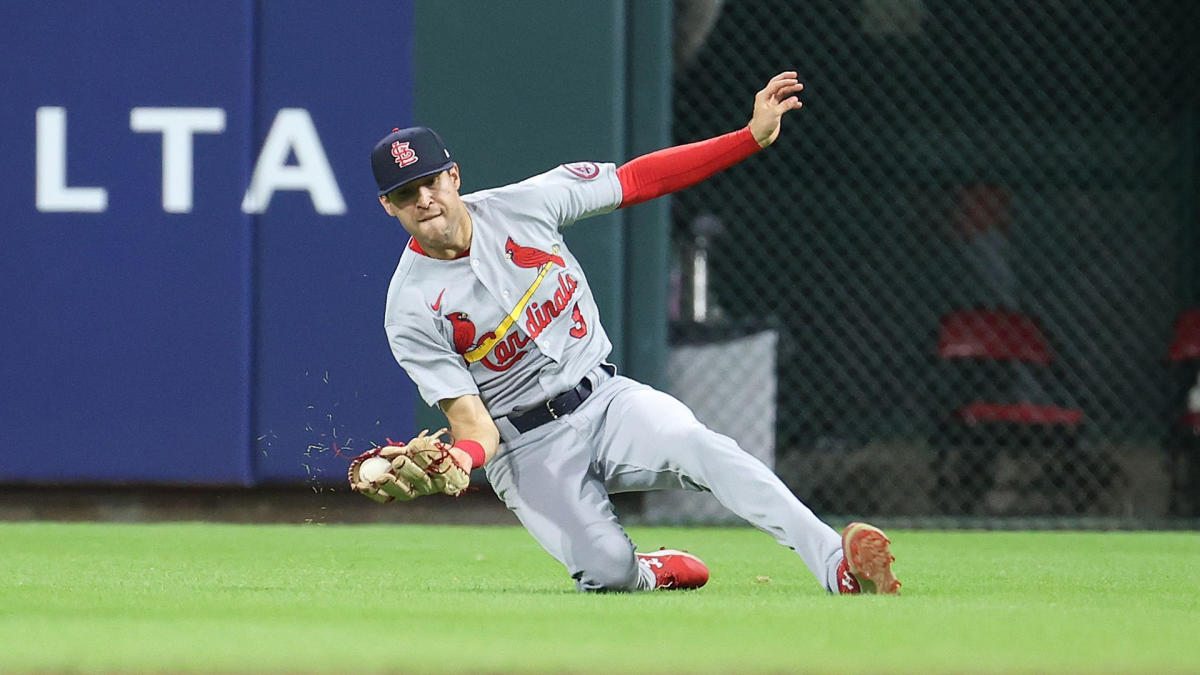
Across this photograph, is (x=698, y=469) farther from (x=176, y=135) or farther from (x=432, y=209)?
(x=176, y=135)

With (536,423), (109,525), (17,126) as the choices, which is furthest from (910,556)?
(17,126)

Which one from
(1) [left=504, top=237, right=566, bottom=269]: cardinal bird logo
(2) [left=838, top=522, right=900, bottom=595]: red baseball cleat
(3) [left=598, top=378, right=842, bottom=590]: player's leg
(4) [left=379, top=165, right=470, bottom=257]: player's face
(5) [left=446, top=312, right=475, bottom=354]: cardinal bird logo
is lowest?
(2) [left=838, top=522, right=900, bottom=595]: red baseball cleat

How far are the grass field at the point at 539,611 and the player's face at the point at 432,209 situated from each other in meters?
0.97

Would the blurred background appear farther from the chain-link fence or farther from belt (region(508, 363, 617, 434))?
belt (region(508, 363, 617, 434))

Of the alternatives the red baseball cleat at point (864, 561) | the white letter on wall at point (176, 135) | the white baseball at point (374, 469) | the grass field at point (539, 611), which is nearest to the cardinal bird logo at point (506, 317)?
the white baseball at point (374, 469)

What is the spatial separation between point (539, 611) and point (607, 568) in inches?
23.9

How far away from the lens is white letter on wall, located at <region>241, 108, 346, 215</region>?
7895mm

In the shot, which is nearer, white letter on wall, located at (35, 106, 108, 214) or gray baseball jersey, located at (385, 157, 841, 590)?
gray baseball jersey, located at (385, 157, 841, 590)

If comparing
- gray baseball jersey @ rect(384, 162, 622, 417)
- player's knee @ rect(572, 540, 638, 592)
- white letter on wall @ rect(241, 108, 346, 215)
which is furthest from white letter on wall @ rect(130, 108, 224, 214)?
player's knee @ rect(572, 540, 638, 592)

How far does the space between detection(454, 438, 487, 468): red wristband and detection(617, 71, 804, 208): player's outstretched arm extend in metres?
0.96

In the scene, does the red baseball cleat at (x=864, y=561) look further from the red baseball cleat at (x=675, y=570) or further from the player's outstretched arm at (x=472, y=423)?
the player's outstretched arm at (x=472, y=423)

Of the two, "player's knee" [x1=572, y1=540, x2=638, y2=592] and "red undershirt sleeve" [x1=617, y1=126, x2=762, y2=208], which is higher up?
"red undershirt sleeve" [x1=617, y1=126, x2=762, y2=208]

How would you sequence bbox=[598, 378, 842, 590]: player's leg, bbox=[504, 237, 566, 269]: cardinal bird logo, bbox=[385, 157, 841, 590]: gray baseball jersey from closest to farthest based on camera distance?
bbox=[598, 378, 842, 590]: player's leg, bbox=[385, 157, 841, 590]: gray baseball jersey, bbox=[504, 237, 566, 269]: cardinal bird logo

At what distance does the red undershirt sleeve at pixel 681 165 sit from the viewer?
4.92m
